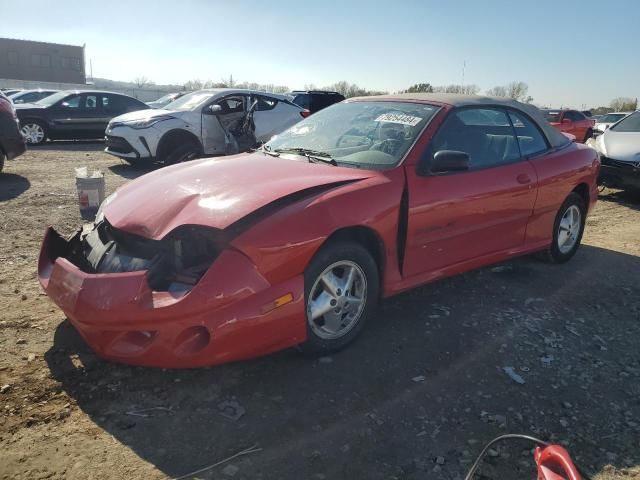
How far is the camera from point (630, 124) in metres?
9.14

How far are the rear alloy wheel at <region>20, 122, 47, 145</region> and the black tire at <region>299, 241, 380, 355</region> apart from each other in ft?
40.3

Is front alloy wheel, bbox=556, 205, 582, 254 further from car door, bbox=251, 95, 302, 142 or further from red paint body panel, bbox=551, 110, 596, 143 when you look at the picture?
red paint body panel, bbox=551, 110, 596, 143

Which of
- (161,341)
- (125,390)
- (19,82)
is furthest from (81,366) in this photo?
(19,82)

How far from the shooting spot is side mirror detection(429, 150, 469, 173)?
334 centimetres

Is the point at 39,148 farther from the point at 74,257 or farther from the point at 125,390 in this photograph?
the point at 125,390

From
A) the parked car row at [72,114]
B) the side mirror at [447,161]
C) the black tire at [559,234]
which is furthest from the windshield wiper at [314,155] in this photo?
the parked car row at [72,114]

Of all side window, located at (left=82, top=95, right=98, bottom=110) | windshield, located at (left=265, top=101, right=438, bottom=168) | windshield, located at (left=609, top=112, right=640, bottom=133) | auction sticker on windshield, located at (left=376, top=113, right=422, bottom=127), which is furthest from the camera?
side window, located at (left=82, top=95, right=98, bottom=110)

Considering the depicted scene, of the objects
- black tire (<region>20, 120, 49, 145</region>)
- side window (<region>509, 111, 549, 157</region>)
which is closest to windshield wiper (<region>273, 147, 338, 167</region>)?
Result: side window (<region>509, 111, 549, 157</region>)

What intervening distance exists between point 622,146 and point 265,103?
6325mm

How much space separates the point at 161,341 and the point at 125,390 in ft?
1.36

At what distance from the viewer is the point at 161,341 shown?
2436mm

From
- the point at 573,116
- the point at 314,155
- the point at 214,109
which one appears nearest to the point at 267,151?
the point at 314,155

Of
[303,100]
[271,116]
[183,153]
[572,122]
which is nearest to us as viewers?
[183,153]

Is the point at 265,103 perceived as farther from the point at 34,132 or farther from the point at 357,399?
the point at 357,399
